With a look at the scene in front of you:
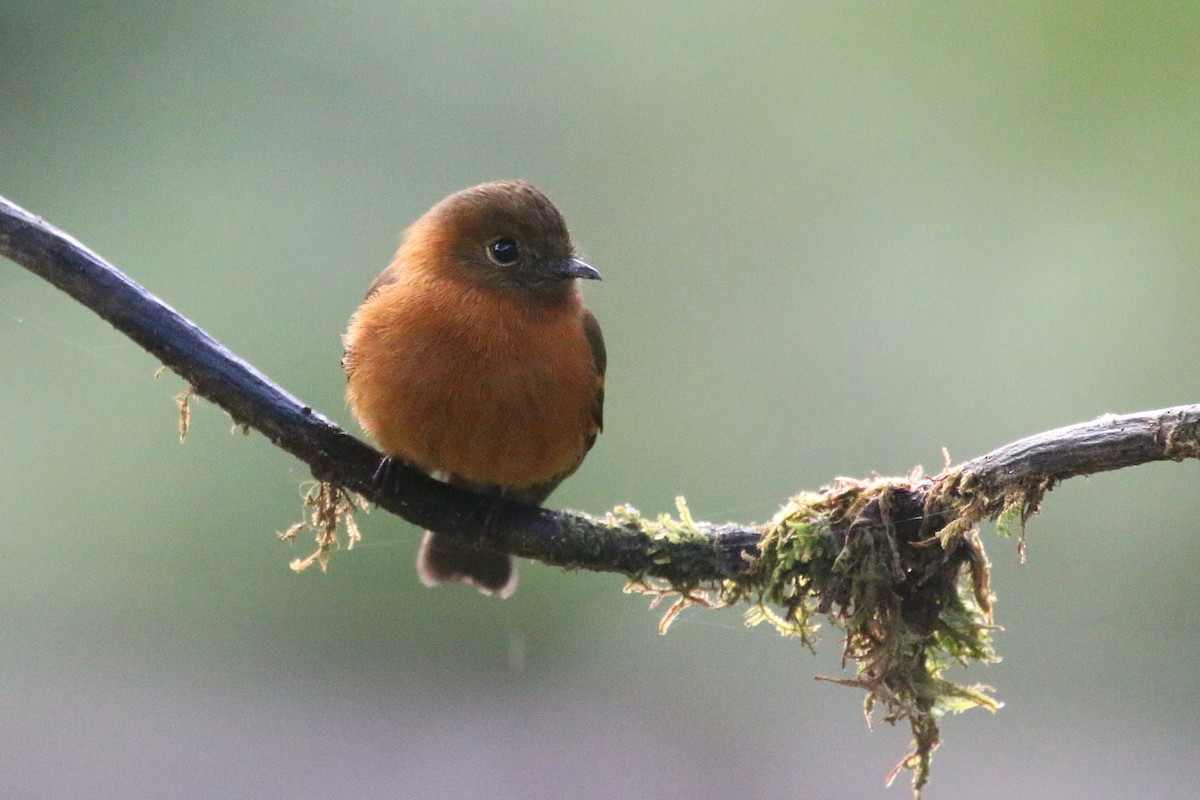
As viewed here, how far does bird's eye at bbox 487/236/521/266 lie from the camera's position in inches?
133

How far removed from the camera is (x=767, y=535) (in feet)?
9.12

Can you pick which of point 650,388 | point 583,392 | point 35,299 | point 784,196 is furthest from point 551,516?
point 35,299

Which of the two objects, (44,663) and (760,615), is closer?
(760,615)

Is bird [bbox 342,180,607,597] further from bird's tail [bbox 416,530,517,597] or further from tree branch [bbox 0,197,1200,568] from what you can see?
bird's tail [bbox 416,530,517,597]

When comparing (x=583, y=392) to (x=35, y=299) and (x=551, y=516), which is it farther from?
(x=35, y=299)

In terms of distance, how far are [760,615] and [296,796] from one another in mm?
2989

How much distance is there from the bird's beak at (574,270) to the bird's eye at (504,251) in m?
0.12

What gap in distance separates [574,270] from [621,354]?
225 centimetres

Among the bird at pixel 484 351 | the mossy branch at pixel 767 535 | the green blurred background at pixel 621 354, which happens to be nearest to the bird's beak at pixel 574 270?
the bird at pixel 484 351

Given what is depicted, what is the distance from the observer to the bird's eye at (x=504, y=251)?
3.38 meters

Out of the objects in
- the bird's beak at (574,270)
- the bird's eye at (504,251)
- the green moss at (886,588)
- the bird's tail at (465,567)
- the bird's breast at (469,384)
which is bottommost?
the green moss at (886,588)

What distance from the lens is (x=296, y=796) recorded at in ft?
16.6

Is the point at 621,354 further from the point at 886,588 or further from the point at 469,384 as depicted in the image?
the point at 886,588

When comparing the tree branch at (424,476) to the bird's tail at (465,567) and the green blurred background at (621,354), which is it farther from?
the green blurred background at (621,354)
